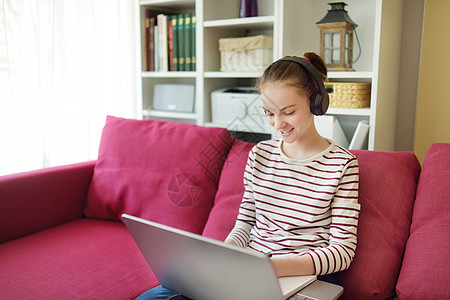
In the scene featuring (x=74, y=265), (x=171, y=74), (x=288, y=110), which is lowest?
(x=74, y=265)

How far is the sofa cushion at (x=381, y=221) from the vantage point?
1079 mm

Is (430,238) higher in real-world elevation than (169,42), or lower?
lower

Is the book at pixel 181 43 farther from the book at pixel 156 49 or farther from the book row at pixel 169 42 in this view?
the book at pixel 156 49

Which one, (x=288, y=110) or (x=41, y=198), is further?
(x=41, y=198)

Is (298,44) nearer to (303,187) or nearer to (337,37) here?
(337,37)

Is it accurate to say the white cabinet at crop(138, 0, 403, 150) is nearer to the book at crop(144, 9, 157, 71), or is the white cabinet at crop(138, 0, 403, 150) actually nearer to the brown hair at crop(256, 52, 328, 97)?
the book at crop(144, 9, 157, 71)

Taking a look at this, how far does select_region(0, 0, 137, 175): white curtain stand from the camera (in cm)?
184

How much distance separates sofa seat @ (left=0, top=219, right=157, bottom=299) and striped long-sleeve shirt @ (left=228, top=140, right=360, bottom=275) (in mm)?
359

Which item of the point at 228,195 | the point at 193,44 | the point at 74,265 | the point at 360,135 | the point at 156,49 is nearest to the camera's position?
the point at 74,265

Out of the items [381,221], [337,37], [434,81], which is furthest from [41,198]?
[434,81]

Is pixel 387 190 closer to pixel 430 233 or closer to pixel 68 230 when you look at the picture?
pixel 430 233

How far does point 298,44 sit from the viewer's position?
6.55 ft

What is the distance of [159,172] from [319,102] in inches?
29.1

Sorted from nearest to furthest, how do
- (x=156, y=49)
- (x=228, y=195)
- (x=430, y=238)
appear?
1. (x=430, y=238)
2. (x=228, y=195)
3. (x=156, y=49)
